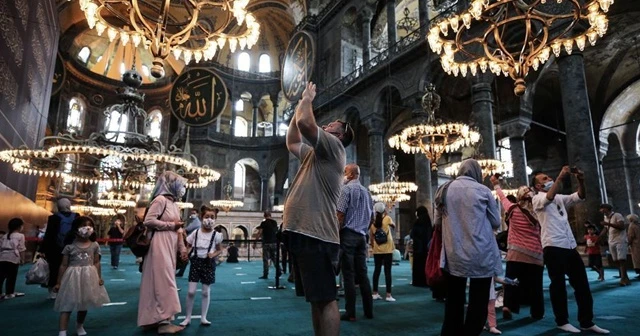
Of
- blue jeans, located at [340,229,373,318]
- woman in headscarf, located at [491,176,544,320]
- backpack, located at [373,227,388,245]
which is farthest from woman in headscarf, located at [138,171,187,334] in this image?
woman in headscarf, located at [491,176,544,320]

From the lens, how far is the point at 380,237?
4.78 m

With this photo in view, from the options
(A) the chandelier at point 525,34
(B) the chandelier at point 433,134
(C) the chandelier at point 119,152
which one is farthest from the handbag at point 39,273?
(B) the chandelier at point 433,134

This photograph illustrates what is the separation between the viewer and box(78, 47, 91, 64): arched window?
25094 mm

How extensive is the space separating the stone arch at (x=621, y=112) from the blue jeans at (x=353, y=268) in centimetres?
1602

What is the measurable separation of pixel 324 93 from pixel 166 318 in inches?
628

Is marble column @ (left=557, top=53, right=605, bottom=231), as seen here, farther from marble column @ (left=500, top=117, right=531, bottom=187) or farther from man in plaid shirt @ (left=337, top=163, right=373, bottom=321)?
man in plaid shirt @ (left=337, top=163, right=373, bottom=321)

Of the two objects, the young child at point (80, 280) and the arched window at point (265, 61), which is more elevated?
the arched window at point (265, 61)

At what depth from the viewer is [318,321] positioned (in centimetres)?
173

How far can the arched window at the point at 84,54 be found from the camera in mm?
25094

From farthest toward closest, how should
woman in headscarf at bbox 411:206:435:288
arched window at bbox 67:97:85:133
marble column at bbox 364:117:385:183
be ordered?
arched window at bbox 67:97:85:133 < marble column at bbox 364:117:385:183 < woman in headscarf at bbox 411:206:435:288

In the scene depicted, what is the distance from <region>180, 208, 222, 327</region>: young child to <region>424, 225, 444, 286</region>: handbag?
2154 millimetres

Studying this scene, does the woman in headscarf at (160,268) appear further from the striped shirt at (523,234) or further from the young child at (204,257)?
the striped shirt at (523,234)

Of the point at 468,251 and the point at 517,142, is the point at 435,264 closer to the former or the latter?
the point at 468,251

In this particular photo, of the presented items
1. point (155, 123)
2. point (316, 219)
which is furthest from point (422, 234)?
point (155, 123)
